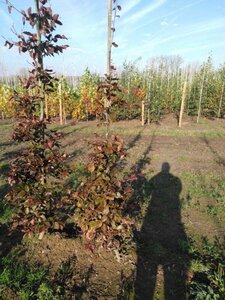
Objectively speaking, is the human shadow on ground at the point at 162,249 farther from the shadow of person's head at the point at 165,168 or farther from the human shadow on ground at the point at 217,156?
the human shadow on ground at the point at 217,156

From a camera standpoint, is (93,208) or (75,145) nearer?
(93,208)

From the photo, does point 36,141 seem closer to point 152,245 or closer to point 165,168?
point 152,245

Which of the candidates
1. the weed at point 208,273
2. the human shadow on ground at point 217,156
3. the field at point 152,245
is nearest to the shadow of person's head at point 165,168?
the field at point 152,245

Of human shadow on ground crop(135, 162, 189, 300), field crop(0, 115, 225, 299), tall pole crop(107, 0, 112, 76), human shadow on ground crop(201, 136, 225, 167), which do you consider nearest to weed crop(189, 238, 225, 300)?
field crop(0, 115, 225, 299)

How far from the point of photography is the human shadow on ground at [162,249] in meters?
4.25

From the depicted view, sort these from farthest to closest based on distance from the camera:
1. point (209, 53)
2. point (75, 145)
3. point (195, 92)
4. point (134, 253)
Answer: point (195, 92) < point (209, 53) < point (75, 145) < point (134, 253)

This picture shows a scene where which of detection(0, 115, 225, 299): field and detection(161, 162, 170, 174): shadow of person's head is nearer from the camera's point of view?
detection(0, 115, 225, 299): field

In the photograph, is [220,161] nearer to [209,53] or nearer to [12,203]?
[12,203]

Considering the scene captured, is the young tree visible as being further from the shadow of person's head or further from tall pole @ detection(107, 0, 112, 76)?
the shadow of person's head

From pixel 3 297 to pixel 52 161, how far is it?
7.06 ft

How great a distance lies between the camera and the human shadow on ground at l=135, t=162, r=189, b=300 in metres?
4.25

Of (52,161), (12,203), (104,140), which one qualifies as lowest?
(12,203)

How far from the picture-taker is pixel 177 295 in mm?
4125

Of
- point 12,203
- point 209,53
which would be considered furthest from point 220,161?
point 209,53
